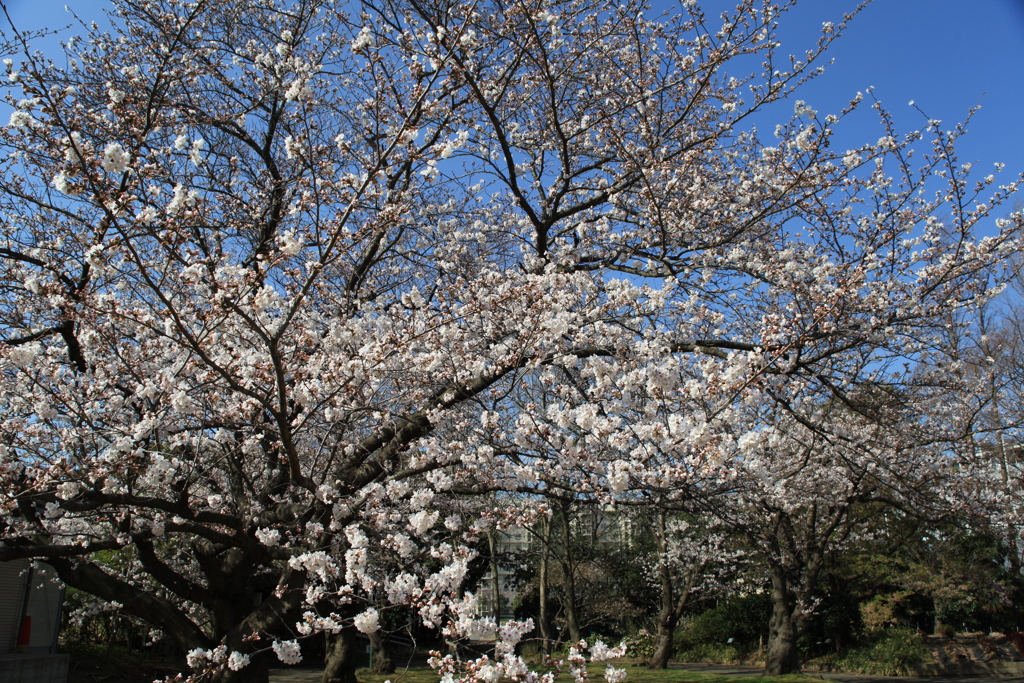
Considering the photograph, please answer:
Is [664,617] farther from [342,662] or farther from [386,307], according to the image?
[386,307]

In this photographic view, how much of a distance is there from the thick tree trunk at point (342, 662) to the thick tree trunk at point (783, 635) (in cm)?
817

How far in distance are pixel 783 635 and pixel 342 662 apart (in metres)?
8.78

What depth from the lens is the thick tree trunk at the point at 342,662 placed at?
8.96m

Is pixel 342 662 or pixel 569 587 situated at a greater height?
pixel 569 587

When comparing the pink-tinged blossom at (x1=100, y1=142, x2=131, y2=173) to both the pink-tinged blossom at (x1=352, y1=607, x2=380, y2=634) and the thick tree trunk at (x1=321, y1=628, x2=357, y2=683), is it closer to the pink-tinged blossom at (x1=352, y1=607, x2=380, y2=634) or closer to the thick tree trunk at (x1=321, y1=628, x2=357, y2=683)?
the pink-tinged blossom at (x1=352, y1=607, x2=380, y2=634)

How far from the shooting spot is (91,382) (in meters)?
4.93

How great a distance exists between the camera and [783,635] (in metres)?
12.5

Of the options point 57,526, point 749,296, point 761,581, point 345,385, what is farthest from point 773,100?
point 761,581

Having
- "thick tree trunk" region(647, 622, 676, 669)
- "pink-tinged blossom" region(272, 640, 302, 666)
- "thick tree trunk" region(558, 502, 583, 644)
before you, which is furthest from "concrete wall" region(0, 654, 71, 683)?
"thick tree trunk" region(647, 622, 676, 669)

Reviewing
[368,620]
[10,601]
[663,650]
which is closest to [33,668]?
[10,601]

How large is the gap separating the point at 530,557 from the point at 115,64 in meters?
17.0

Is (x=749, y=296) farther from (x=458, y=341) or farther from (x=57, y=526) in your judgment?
(x=57, y=526)

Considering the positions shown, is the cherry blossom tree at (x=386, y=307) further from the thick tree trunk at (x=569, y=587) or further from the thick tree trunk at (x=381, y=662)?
the thick tree trunk at (x=569, y=587)

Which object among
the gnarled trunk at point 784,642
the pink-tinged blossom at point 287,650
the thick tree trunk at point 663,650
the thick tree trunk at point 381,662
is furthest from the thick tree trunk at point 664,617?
the pink-tinged blossom at point 287,650
